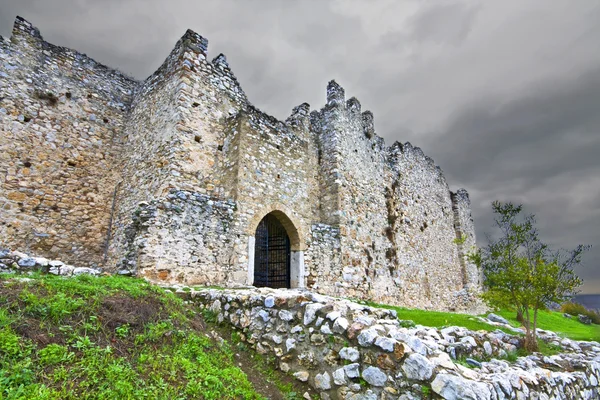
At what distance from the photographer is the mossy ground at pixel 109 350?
3.30 metres

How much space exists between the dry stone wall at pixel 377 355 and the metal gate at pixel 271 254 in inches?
189

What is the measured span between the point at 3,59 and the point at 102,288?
33.6 feet

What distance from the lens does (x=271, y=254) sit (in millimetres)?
12188

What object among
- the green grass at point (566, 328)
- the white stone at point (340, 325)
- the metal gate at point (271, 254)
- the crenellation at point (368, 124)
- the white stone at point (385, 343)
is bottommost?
the green grass at point (566, 328)

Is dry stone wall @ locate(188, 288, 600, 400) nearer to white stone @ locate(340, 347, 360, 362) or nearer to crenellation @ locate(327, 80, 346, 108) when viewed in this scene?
white stone @ locate(340, 347, 360, 362)

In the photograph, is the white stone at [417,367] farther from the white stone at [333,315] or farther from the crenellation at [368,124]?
the crenellation at [368,124]

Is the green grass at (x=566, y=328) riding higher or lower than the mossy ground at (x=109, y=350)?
lower

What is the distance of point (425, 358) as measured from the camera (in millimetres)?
3705

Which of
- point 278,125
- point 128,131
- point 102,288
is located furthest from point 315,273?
point 128,131

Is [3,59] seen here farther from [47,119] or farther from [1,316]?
[1,316]

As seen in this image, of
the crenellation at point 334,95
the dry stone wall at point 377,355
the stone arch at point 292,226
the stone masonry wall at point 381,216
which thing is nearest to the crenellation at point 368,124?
the stone masonry wall at point 381,216

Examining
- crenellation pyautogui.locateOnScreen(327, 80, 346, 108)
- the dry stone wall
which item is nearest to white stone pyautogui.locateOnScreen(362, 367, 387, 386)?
the dry stone wall

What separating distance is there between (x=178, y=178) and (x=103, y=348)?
6937mm

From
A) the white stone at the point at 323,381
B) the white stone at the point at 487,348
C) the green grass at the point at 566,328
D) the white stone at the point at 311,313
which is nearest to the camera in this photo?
the white stone at the point at 323,381
